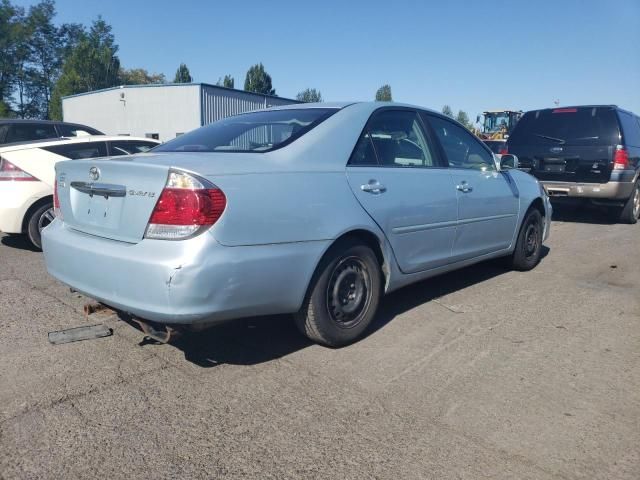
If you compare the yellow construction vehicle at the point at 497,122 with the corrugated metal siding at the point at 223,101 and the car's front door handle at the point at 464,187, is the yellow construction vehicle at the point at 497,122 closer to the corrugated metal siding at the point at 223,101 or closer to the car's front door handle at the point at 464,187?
the corrugated metal siding at the point at 223,101

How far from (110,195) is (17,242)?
479 cm

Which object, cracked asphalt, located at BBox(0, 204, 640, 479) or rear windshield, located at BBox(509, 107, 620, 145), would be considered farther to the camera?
rear windshield, located at BBox(509, 107, 620, 145)

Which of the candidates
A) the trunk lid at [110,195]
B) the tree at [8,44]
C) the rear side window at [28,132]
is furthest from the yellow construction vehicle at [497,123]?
the tree at [8,44]

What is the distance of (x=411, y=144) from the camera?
13.5 ft

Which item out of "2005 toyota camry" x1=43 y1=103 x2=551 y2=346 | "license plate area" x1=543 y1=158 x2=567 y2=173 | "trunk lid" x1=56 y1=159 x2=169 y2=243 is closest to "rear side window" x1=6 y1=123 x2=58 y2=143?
"2005 toyota camry" x1=43 y1=103 x2=551 y2=346

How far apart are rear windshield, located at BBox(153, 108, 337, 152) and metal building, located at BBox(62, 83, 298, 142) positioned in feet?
72.5

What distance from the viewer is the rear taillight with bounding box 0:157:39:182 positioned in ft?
20.2

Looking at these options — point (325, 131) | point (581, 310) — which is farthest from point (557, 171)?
point (325, 131)

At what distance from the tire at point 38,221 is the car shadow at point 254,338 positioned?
3277 mm

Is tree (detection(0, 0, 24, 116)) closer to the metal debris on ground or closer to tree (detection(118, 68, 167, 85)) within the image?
tree (detection(118, 68, 167, 85))

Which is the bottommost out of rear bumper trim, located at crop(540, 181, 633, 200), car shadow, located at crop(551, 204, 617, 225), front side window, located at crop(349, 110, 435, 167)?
car shadow, located at crop(551, 204, 617, 225)

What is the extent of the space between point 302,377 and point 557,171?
7.32 m

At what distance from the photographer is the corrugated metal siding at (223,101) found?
25.7 meters

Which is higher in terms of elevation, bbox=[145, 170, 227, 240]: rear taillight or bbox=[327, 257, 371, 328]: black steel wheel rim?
bbox=[145, 170, 227, 240]: rear taillight
